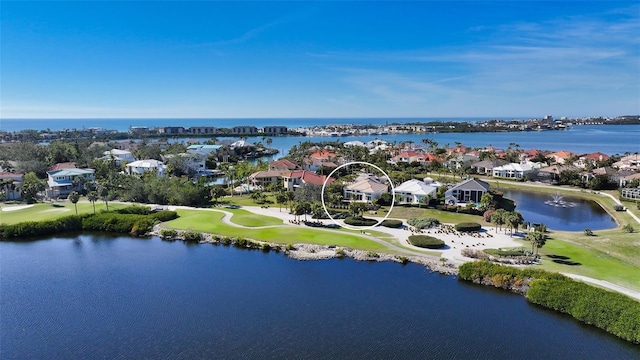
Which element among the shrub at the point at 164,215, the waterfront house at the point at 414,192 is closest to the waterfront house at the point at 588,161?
the waterfront house at the point at 414,192

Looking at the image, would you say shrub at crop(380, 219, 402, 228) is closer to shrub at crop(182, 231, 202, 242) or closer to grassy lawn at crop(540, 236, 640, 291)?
grassy lawn at crop(540, 236, 640, 291)

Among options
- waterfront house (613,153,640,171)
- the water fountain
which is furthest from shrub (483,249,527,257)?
waterfront house (613,153,640,171)

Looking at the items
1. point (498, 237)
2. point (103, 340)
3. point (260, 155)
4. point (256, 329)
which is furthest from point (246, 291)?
point (260, 155)

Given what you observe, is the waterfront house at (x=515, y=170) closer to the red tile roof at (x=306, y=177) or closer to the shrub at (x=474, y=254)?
the red tile roof at (x=306, y=177)

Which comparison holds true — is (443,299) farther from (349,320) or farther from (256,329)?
(256,329)

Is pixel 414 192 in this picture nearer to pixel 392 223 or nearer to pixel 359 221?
pixel 392 223

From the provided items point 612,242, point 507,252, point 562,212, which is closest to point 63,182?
point 507,252
